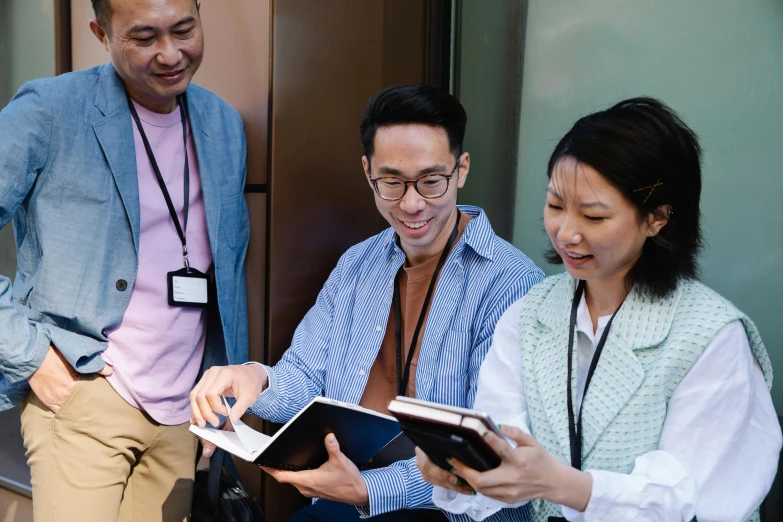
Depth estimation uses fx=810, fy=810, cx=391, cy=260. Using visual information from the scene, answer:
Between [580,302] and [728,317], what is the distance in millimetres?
350

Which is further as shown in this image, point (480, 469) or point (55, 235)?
point (55, 235)

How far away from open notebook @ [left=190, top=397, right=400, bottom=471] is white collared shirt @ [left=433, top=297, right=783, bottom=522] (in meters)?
0.52

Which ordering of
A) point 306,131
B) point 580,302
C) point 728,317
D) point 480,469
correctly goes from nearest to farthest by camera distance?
point 480,469
point 728,317
point 580,302
point 306,131

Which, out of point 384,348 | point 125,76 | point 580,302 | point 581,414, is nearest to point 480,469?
point 581,414

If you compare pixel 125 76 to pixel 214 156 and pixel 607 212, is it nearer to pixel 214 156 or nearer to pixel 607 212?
pixel 214 156

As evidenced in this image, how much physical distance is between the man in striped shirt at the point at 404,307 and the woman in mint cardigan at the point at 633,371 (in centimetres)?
37

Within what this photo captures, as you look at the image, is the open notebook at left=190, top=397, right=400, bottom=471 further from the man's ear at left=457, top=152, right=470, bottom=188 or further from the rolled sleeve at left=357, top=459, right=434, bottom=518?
the man's ear at left=457, top=152, right=470, bottom=188

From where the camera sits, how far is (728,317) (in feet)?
5.63

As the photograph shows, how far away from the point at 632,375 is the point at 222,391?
3.59 ft

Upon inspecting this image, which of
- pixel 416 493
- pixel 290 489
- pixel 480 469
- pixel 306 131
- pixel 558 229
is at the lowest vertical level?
pixel 290 489

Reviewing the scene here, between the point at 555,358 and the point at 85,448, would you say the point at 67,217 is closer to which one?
the point at 85,448

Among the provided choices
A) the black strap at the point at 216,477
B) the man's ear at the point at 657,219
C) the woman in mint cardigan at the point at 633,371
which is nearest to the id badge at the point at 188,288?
the black strap at the point at 216,477

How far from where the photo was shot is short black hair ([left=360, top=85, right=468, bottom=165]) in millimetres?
2459

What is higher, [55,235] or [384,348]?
[55,235]
